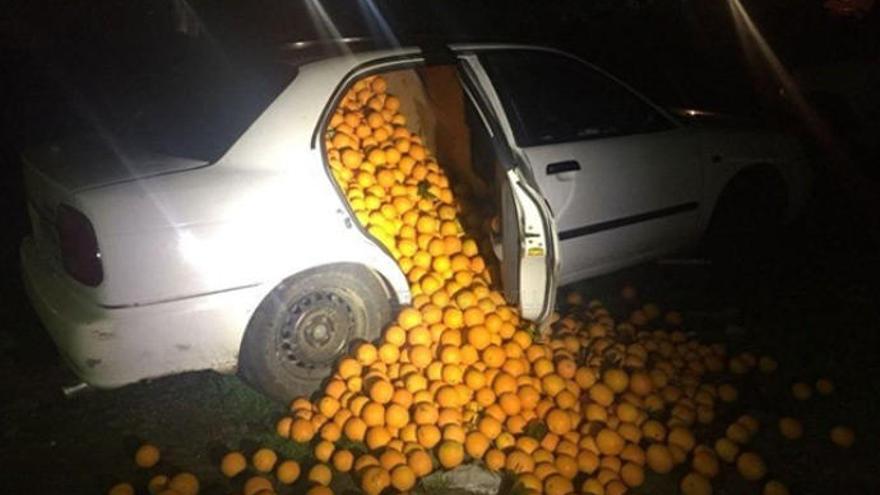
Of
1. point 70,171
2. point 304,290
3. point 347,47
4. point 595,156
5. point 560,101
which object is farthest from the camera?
point 560,101

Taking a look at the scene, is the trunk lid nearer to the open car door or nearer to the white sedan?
the white sedan

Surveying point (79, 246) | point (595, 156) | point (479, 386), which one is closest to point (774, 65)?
point (595, 156)

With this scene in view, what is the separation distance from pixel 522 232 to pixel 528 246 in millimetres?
82

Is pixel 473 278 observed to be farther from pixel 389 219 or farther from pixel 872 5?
pixel 872 5

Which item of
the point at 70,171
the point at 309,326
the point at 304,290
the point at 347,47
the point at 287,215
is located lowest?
the point at 309,326

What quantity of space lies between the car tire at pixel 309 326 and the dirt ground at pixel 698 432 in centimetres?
28

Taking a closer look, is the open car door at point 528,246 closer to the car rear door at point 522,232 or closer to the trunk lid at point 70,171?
the car rear door at point 522,232

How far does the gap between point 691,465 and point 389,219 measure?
2.11 meters

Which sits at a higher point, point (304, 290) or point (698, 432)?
point (304, 290)

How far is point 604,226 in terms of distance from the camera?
163 inches

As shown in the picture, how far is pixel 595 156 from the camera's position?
3.99 meters

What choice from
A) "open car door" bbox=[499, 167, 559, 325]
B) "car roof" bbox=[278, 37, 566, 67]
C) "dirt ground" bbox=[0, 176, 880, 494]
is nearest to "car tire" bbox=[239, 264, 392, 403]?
"dirt ground" bbox=[0, 176, 880, 494]

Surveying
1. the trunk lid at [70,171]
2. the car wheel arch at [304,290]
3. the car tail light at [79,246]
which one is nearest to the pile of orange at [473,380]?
the car wheel arch at [304,290]

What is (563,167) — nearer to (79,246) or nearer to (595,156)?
(595,156)
